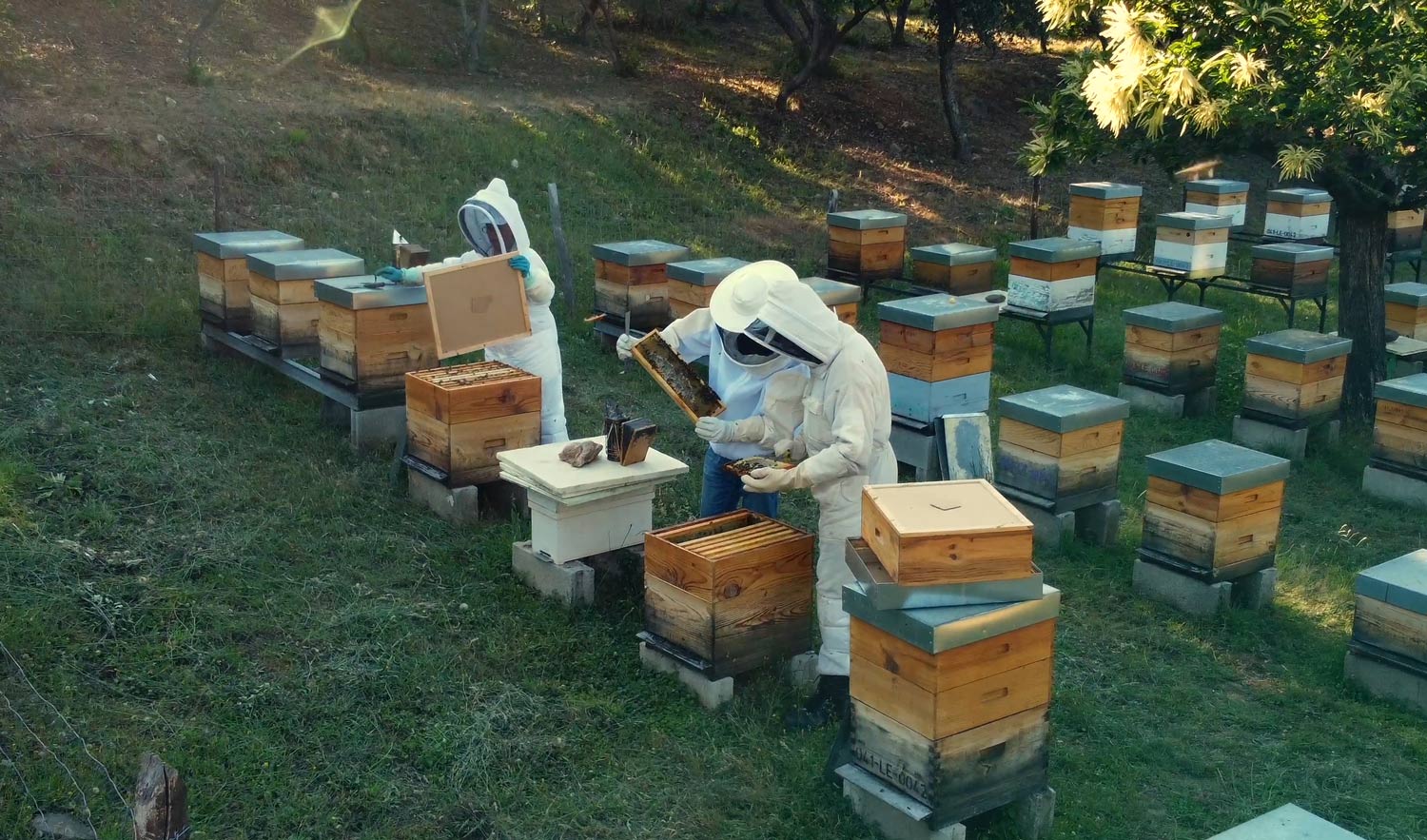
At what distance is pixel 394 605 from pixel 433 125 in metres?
9.17

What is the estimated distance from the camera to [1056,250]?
9.95 meters

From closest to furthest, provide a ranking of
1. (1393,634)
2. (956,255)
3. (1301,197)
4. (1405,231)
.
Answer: (1393,634) < (956,255) < (1301,197) < (1405,231)

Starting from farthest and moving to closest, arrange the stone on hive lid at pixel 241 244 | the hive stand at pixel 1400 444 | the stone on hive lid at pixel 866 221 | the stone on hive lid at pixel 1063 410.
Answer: the stone on hive lid at pixel 866 221 < the stone on hive lid at pixel 241 244 < the hive stand at pixel 1400 444 < the stone on hive lid at pixel 1063 410

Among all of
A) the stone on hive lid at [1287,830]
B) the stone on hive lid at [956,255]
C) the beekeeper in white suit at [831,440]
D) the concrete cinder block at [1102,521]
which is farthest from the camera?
the stone on hive lid at [956,255]

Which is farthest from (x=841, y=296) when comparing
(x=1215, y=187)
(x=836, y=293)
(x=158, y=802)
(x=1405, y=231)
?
(x=1405, y=231)

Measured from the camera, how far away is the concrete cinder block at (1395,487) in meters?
7.70

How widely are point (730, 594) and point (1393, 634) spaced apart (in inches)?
113

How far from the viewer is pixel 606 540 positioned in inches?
227

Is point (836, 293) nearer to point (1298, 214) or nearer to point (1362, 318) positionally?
point (1362, 318)

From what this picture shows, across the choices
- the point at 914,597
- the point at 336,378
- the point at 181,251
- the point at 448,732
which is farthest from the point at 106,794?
the point at 181,251

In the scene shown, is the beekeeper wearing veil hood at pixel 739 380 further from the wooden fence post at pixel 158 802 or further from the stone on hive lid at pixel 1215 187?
the stone on hive lid at pixel 1215 187

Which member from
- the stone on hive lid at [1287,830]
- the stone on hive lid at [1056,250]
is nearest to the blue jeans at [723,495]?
the stone on hive lid at [1287,830]

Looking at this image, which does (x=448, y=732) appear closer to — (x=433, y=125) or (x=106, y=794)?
(x=106, y=794)

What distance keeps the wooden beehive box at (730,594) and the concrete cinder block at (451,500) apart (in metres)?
1.60
